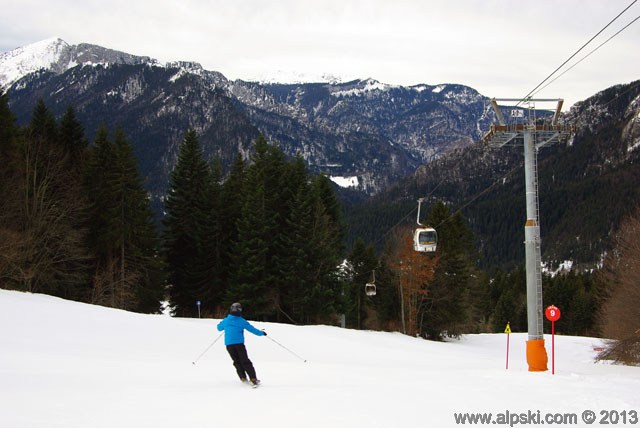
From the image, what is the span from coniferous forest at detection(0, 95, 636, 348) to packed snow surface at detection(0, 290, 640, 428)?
13724 mm

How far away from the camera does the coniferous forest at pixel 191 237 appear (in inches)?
1336

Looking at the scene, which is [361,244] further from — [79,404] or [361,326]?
[79,404]

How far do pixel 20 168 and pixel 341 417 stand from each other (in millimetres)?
31412

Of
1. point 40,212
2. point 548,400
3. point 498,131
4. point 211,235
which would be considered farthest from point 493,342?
point 548,400

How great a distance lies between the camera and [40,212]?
3297 cm

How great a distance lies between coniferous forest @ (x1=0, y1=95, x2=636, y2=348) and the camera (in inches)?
1336

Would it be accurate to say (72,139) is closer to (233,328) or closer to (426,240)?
(426,240)

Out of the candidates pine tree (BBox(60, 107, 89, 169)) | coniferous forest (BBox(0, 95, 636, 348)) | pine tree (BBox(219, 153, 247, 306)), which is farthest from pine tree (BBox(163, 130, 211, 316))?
pine tree (BBox(60, 107, 89, 169))

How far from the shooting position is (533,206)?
20266 mm

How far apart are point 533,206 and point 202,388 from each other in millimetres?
14024

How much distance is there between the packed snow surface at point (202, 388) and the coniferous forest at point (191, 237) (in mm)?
13724

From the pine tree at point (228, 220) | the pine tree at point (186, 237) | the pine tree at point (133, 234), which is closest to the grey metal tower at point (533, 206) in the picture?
the pine tree at point (228, 220)

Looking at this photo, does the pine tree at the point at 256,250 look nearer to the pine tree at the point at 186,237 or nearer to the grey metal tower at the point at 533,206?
the pine tree at the point at 186,237

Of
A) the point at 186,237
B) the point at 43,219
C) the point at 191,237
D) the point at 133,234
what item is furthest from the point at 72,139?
the point at 191,237
